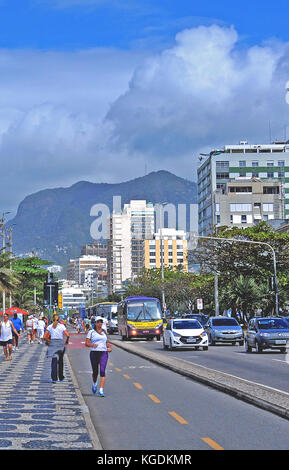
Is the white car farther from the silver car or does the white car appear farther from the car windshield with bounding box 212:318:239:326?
the car windshield with bounding box 212:318:239:326

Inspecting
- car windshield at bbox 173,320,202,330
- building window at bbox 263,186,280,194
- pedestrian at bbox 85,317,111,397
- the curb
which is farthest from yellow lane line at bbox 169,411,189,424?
building window at bbox 263,186,280,194

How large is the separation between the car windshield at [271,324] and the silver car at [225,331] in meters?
7.88

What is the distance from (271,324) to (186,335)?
4974mm

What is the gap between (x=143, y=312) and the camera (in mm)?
56969

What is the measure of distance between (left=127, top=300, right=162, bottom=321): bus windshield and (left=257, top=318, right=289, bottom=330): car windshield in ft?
70.9

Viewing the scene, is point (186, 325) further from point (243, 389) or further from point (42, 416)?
point (42, 416)

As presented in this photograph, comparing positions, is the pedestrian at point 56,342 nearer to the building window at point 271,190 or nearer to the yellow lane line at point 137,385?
the yellow lane line at point 137,385

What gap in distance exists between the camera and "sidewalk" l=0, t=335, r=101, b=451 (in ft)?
34.8

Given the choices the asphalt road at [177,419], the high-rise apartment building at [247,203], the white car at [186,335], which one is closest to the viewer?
the asphalt road at [177,419]

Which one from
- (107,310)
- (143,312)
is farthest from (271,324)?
(107,310)

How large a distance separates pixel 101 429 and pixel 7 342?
19.8 meters

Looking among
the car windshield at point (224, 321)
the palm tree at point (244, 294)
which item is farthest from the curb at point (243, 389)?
the palm tree at point (244, 294)

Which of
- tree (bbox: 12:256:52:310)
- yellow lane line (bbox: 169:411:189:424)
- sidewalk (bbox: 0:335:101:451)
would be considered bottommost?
yellow lane line (bbox: 169:411:189:424)

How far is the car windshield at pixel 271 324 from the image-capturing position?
3544 cm
